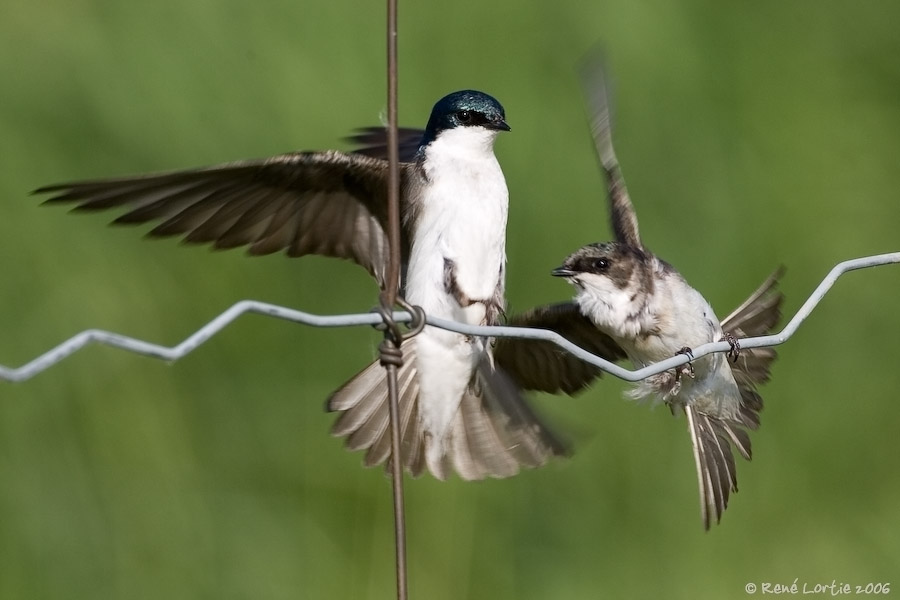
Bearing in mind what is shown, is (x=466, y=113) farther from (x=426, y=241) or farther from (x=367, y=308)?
(x=367, y=308)

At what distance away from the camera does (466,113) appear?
11.7 feet

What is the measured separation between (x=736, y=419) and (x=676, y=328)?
0.35m

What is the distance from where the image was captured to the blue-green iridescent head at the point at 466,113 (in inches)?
140

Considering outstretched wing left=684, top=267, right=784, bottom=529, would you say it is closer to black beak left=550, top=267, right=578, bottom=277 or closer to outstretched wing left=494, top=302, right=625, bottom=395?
outstretched wing left=494, top=302, right=625, bottom=395

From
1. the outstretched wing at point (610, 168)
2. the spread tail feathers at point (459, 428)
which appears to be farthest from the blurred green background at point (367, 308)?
the outstretched wing at point (610, 168)

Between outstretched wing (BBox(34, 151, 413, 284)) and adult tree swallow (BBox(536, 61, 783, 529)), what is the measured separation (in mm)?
463

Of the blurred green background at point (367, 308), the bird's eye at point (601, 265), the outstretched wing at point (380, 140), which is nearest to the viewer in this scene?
the bird's eye at point (601, 265)

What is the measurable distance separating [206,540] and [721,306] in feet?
5.61

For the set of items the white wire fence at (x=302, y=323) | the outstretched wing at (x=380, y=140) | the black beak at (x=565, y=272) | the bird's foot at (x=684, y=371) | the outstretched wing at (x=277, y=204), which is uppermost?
the outstretched wing at (x=380, y=140)

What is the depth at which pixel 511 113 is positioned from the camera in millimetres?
4820

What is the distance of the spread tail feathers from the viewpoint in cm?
337

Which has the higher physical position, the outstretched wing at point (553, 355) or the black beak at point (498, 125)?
the black beak at point (498, 125)

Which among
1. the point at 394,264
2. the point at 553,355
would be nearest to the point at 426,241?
the point at 553,355

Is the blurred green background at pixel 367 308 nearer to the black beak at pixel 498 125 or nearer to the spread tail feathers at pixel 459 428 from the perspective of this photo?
the spread tail feathers at pixel 459 428
